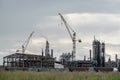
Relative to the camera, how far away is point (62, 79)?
124 feet

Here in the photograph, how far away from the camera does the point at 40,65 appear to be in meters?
189

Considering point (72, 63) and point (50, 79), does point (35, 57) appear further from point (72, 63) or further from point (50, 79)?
point (50, 79)

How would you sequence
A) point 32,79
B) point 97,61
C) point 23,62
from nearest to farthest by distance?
point 32,79
point 23,62
point 97,61

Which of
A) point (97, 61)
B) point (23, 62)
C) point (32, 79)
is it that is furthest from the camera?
point (97, 61)

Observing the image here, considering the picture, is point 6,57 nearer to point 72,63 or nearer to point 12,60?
point 12,60

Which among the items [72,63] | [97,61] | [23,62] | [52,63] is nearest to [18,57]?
[23,62]

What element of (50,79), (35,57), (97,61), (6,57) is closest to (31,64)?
(35,57)

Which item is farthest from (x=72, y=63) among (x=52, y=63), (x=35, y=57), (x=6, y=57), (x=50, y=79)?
(x=50, y=79)

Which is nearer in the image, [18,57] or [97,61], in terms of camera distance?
[18,57]

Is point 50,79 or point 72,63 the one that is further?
point 72,63

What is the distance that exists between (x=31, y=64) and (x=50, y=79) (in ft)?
498

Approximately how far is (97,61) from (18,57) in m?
50.1

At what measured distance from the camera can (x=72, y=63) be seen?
7830 inches

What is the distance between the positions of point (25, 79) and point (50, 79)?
127 inches
